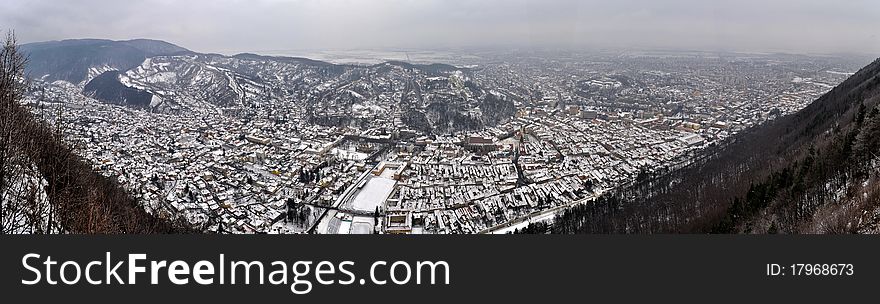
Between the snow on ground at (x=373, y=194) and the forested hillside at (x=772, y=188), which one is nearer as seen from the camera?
the forested hillside at (x=772, y=188)

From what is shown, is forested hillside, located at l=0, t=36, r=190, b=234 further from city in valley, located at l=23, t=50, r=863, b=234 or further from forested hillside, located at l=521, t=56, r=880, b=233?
forested hillside, located at l=521, t=56, r=880, b=233

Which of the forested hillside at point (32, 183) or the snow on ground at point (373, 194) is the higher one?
the forested hillside at point (32, 183)

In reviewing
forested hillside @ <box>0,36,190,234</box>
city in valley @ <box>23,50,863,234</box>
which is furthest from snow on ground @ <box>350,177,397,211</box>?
forested hillside @ <box>0,36,190,234</box>

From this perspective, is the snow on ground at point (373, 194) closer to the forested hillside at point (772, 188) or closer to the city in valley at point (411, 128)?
the city in valley at point (411, 128)

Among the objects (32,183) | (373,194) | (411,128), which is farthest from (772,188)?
(411,128)

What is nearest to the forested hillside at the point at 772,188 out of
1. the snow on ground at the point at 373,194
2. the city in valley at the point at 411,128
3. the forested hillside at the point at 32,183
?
the city in valley at the point at 411,128

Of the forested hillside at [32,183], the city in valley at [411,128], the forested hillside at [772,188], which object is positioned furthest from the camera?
the city in valley at [411,128]

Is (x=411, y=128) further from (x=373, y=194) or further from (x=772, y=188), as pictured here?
(x=772, y=188)

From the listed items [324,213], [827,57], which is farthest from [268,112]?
[827,57]
